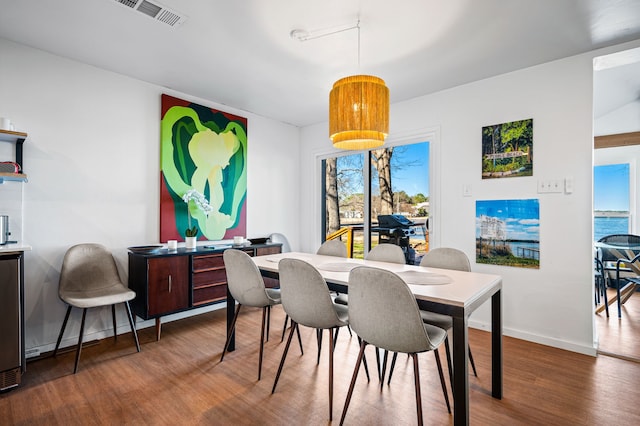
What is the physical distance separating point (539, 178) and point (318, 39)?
238 cm

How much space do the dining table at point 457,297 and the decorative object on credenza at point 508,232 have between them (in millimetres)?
1152

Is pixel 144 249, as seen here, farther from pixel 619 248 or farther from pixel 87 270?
pixel 619 248

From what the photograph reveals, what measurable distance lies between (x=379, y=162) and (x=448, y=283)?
264 centimetres

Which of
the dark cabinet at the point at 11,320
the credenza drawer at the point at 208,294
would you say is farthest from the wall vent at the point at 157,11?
the credenza drawer at the point at 208,294

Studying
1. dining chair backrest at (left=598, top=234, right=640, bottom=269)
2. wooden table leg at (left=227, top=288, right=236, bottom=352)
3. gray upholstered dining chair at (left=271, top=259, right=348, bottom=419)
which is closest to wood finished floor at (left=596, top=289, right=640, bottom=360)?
dining chair backrest at (left=598, top=234, right=640, bottom=269)

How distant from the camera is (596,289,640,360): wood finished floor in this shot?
274cm

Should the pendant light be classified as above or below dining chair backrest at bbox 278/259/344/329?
above

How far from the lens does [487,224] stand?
3.30 meters

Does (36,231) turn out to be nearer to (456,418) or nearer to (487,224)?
(456,418)

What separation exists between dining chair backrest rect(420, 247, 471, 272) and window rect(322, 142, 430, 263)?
124 centimetres

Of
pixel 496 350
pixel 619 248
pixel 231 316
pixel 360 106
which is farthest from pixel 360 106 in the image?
pixel 619 248

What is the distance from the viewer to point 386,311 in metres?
1.58

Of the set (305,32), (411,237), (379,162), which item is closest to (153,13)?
(305,32)

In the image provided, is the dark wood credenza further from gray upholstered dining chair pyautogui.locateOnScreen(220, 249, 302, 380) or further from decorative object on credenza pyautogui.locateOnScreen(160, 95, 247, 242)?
gray upholstered dining chair pyautogui.locateOnScreen(220, 249, 302, 380)
